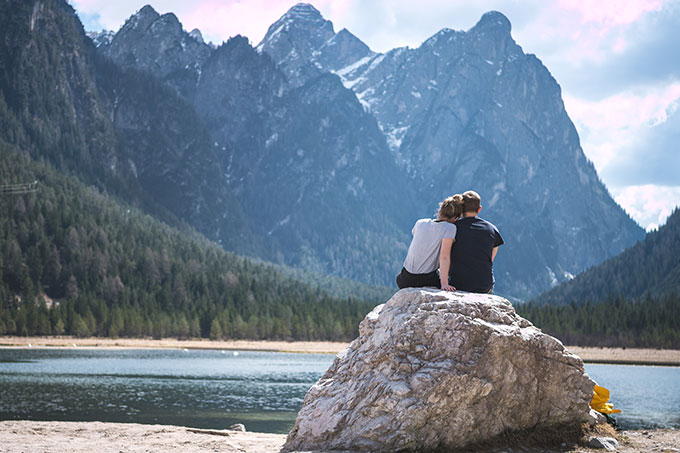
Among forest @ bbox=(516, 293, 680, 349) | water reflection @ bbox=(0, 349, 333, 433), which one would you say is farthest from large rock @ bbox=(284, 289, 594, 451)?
forest @ bbox=(516, 293, 680, 349)

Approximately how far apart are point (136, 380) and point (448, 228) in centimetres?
5330

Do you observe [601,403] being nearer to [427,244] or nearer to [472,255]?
[472,255]

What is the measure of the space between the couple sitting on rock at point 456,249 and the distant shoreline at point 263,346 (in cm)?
10488

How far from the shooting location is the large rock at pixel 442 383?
1502 centimetres

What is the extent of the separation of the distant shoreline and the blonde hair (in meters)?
105

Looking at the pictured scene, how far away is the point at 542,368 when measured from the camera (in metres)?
16.0

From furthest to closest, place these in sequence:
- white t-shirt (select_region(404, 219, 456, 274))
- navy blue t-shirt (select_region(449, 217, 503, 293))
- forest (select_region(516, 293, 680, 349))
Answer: forest (select_region(516, 293, 680, 349)), navy blue t-shirt (select_region(449, 217, 503, 293)), white t-shirt (select_region(404, 219, 456, 274))

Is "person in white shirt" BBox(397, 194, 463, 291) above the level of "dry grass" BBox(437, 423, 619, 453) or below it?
above

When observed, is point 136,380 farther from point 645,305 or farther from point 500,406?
point 645,305

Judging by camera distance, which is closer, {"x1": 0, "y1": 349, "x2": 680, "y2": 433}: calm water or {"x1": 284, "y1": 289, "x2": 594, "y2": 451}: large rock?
{"x1": 284, "y1": 289, "x2": 594, "y2": 451}: large rock

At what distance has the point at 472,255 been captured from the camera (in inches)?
666

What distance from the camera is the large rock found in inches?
591

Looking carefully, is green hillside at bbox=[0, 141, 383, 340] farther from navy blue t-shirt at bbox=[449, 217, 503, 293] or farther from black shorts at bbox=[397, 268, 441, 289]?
navy blue t-shirt at bbox=[449, 217, 503, 293]

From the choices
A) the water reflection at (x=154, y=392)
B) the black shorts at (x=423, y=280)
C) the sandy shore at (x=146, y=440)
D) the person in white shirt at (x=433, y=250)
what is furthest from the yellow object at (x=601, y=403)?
the water reflection at (x=154, y=392)
